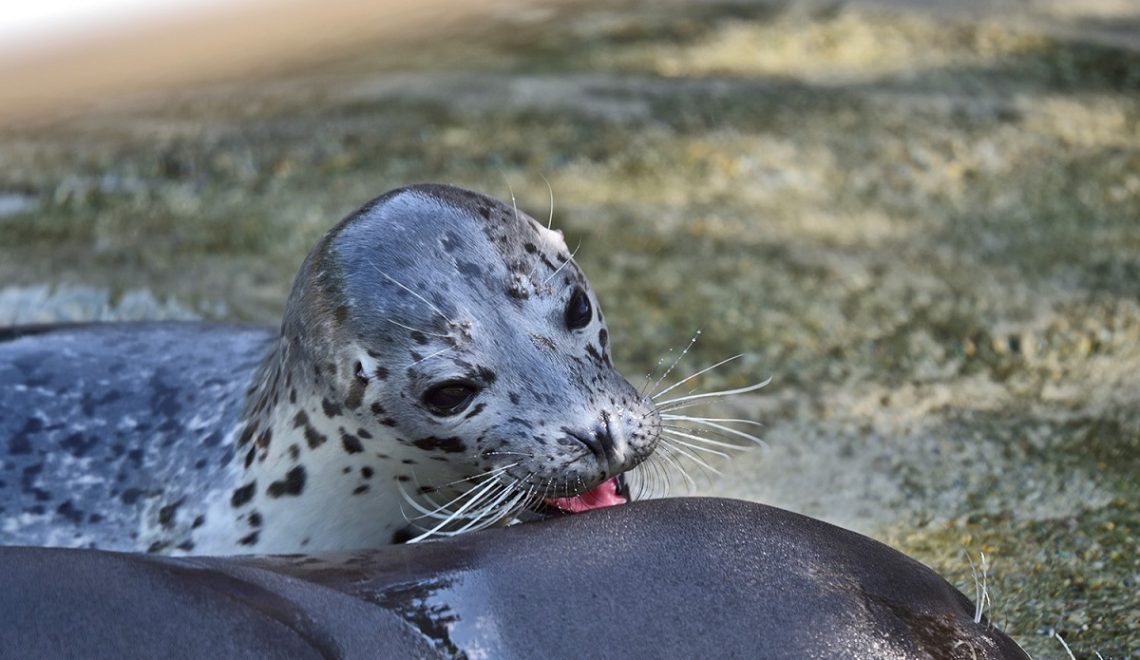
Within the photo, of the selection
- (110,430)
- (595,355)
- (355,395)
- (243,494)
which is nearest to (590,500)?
Answer: (595,355)

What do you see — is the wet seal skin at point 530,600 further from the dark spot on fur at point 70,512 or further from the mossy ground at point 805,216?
the dark spot on fur at point 70,512

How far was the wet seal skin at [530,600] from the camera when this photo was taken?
7.64 ft

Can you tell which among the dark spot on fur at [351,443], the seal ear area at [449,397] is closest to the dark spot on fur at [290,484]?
the dark spot on fur at [351,443]

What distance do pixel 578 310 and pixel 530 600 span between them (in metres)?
0.94

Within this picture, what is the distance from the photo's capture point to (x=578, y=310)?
10.7 feet

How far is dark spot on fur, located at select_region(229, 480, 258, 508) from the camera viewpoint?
338 cm

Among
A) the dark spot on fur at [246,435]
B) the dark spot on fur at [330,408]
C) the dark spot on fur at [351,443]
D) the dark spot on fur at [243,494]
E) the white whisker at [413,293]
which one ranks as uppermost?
the white whisker at [413,293]

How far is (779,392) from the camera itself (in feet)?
14.8

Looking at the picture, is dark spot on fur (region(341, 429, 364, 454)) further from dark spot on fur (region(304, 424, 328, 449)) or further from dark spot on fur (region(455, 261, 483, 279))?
dark spot on fur (region(455, 261, 483, 279))

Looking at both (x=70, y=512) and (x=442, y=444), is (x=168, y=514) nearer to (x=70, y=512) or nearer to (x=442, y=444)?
(x=70, y=512)

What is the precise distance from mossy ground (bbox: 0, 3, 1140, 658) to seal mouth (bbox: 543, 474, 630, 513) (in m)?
0.80

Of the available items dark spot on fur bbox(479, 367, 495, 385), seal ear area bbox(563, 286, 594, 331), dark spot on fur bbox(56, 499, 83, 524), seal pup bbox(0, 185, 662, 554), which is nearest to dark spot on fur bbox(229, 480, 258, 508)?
seal pup bbox(0, 185, 662, 554)

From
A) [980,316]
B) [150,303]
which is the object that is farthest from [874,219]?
[150,303]

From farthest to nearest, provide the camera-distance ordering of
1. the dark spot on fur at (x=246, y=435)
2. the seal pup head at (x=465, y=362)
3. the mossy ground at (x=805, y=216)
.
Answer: the mossy ground at (x=805, y=216)
the dark spot on fur at (x=246, y=435)
the seal pup head at (x=465, y=362)
